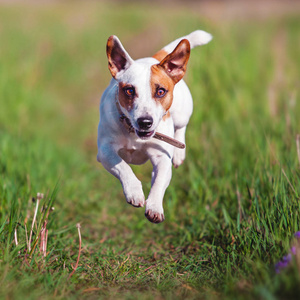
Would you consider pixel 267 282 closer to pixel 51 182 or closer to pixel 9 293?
pixel 9 293

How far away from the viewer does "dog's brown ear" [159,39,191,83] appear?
2.76 meters

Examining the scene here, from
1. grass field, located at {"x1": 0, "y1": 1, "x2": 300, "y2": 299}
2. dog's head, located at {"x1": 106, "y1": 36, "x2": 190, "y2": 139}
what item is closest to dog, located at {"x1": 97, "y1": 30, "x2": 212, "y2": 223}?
dog's head, located at {"x1": 106, "y1": 36, "x2": 190, "y2": 139}

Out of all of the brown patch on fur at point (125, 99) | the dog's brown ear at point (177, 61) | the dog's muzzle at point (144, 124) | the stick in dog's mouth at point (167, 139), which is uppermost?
the dog's brown ear at point (177, 61)

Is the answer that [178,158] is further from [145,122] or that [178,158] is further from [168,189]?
[168,189]

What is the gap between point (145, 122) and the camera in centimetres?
257

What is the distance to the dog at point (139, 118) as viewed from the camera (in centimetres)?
267

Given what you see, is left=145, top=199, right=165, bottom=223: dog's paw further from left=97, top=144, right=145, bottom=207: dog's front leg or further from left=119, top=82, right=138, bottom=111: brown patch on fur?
left=119, top=82, right=138, bottom=111: brown patch on fur

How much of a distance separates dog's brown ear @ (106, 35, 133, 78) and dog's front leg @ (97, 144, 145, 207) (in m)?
0.51

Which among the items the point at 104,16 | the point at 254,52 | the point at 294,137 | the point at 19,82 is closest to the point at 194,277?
the point at 294,137

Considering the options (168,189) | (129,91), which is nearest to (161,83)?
(129,91)

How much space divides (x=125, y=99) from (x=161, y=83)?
0.24 m

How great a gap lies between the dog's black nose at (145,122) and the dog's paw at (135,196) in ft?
1.36

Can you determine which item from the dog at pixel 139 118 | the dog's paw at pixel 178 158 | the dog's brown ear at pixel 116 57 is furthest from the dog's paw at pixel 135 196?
the dog's paw at pixel 178 158

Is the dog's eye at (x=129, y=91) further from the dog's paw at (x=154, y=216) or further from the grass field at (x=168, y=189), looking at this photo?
the grass field at (x=168, y=189)
